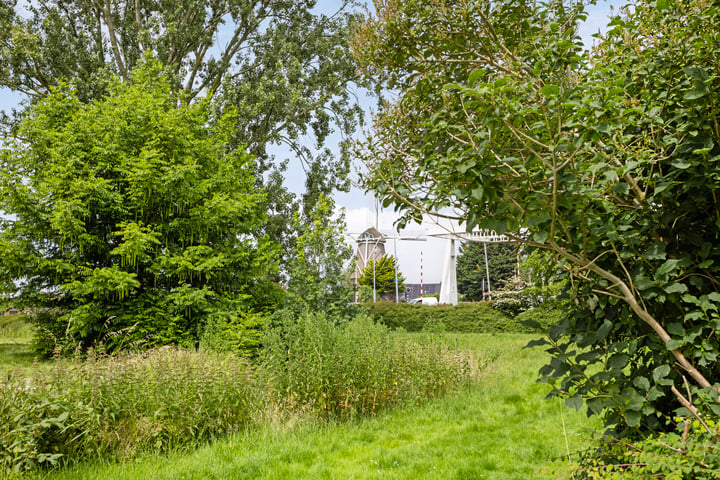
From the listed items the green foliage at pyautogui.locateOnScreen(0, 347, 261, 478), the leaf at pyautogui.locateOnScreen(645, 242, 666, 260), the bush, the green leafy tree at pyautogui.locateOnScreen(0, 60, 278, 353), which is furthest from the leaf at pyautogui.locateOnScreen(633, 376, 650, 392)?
the green leafy tree at pyautogui.locateOnScreen(0, 60, 278, 353)

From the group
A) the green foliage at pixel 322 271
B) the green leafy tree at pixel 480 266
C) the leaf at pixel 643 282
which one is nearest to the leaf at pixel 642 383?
the leaf at pixel 643 282

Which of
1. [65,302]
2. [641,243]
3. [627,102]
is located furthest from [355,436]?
[65,302]

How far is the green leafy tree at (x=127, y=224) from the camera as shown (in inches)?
384

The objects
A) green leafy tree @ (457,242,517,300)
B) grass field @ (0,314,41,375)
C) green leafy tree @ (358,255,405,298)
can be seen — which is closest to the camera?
grass field @ (0,314,41,375)

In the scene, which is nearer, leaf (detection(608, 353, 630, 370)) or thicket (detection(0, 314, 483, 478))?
leaf (detection(608, 353, 630, 370))

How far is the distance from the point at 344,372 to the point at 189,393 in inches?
72.4

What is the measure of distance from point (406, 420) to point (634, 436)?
3614 millimetres

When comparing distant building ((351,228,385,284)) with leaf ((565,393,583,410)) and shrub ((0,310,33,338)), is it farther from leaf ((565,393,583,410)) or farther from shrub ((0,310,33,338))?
leaf ((565,393,583,410))

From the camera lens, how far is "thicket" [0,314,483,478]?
432 centimetres

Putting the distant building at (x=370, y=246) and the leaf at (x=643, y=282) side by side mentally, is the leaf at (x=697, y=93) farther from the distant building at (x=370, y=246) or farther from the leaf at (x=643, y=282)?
the distant building at (x=370, y=246)

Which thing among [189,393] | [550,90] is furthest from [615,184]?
[189,393]

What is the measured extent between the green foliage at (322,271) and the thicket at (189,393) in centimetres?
306

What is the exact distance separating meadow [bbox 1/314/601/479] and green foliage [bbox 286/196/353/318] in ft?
9.65

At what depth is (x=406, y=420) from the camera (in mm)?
5934
